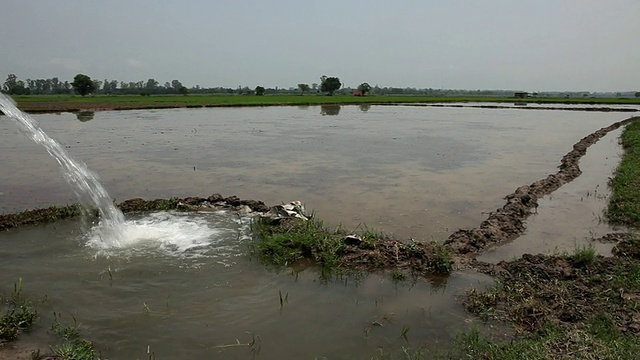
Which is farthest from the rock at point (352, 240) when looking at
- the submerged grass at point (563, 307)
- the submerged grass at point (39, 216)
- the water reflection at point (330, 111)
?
the water reflection at point (330, 111)

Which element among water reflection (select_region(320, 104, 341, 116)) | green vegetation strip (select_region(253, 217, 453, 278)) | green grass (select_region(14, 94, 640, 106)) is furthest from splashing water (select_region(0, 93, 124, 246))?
green grass (select_region(14, 94, 640, 106))

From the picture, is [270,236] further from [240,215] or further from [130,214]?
[130,214]

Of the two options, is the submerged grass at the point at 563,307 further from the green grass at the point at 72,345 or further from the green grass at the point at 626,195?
the green grass at the point at 72,345

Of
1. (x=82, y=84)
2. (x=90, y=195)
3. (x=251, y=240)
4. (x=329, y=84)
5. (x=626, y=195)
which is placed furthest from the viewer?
(x=329, y=84)

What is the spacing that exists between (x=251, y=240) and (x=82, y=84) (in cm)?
8674

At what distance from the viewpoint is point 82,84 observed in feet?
262

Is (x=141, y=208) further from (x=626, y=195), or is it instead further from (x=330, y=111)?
(x=330, y=111)

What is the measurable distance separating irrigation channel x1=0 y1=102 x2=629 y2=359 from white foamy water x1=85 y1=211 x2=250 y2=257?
0.04 m

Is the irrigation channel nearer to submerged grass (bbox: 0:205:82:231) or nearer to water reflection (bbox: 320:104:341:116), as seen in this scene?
submerged grass (bbox: 0:205:82:231)

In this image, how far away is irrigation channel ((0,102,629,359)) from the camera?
4.96 m

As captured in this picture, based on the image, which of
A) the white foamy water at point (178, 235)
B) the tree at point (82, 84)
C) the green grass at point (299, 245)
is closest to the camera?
the green grass at point (299, 245)

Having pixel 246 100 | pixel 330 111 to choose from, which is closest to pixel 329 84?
pixel 246 100

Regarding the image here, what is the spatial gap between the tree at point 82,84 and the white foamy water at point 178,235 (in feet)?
274

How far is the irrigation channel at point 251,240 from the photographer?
16.3 feet
